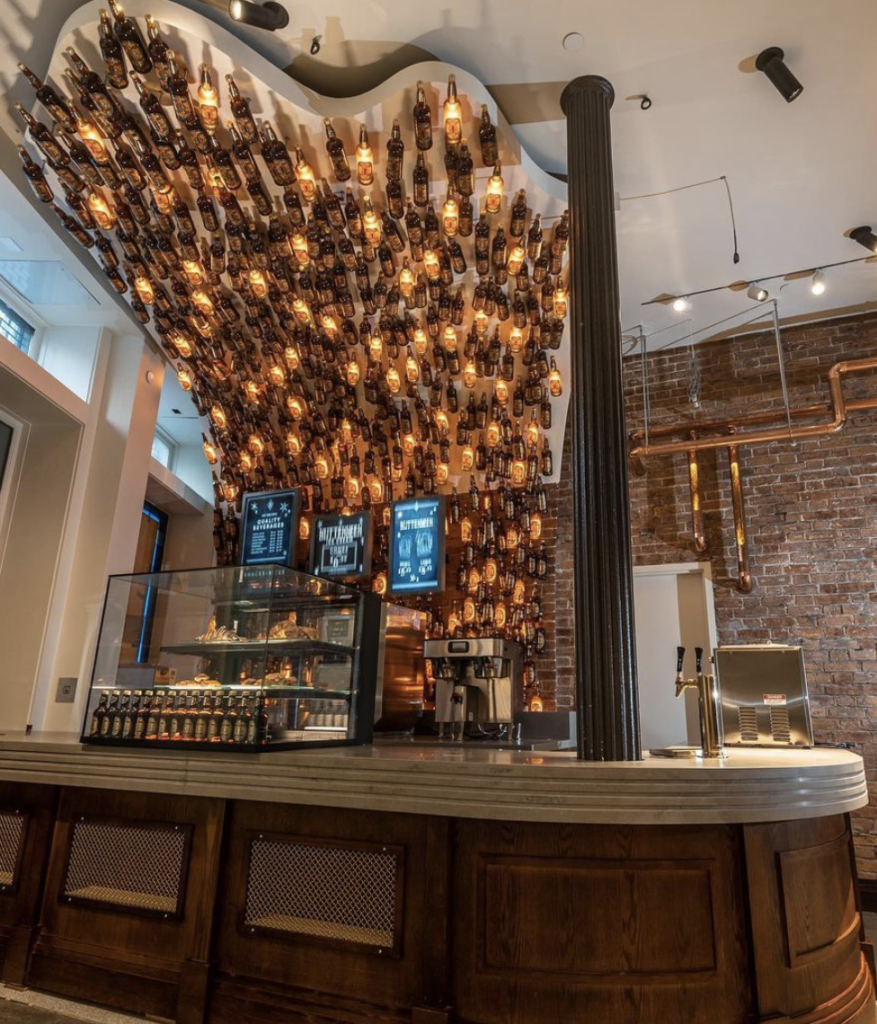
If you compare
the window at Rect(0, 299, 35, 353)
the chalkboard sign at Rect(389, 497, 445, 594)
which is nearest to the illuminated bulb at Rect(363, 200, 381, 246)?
the chalkboard sign at Rect(389, 497, 445, 594)

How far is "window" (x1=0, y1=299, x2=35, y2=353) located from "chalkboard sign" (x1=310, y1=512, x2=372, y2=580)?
320cm

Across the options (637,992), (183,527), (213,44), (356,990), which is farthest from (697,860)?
(183,527)

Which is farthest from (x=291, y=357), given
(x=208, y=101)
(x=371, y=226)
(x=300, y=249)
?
(x=208, y=101)

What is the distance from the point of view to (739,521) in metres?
6.32

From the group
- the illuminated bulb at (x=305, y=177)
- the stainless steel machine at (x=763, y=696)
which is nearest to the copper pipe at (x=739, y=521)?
the stainless steel machine at (x=763, y=696)

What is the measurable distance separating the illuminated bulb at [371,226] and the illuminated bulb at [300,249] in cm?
43

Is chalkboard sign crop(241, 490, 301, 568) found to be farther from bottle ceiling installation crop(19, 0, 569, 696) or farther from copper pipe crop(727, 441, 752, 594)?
copper pipe crop(727, 441, 752, 594)

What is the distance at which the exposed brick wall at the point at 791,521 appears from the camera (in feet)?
18.9

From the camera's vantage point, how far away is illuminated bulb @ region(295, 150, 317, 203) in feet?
14.1

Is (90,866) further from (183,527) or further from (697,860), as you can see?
(183,527)

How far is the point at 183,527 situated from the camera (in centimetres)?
844

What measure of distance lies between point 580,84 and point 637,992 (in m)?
4.43

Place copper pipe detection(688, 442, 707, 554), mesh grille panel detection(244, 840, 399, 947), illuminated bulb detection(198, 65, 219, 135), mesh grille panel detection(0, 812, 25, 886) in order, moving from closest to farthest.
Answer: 1. mesh grille panel detection(244, 840, 399, 947)
2. mesh grille panel detection(0, 812, 25, 886)
3. illuminated bulb detection(198, 65, 219, 135)
4. copper pipe detection(688, 442, 707, 554)

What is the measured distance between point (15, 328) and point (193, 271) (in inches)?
84.2
